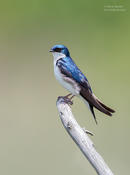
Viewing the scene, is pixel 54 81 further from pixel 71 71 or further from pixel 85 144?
pixel 85 144

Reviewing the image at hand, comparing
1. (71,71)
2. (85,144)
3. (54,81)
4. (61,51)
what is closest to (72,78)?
(71,71)

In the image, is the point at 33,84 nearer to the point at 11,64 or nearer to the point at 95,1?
the point at 11,64

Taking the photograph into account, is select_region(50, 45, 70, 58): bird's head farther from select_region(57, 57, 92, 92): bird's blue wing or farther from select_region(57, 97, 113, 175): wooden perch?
select_region(57, 97, 113, 175): wooden perch

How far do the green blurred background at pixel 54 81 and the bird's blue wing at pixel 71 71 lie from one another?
3.30ft

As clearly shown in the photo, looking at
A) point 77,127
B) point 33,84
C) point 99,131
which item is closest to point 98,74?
point 33,84

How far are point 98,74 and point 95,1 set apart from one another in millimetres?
1686

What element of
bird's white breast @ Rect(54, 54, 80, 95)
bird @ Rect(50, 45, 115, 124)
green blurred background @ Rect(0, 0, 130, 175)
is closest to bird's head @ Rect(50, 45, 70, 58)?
bird @ Rect(50, 45, 115, 124)

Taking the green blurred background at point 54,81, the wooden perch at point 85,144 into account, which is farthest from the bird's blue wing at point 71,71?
the green blurred background at point 54,81

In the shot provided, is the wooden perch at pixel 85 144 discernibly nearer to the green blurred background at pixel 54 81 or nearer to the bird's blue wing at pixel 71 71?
the bird's blue wing at pixel 71 71

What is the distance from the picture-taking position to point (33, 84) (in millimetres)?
6461

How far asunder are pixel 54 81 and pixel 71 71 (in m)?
2.86

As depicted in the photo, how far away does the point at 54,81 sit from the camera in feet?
21.8

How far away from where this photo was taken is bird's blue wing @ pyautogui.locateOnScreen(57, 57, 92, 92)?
145 inches

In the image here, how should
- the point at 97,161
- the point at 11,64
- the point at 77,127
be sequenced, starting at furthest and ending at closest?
the point at 11,64 → the point at 77,127 → the point at 97,161
